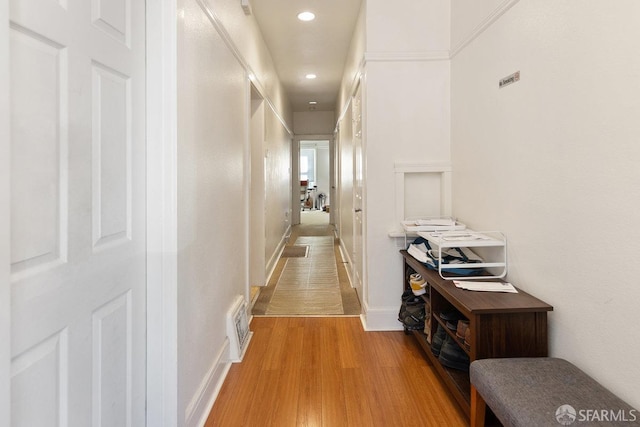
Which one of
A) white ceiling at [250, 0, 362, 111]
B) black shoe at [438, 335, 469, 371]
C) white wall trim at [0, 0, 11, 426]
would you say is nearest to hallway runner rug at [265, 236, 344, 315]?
black shoe at [438, 335, 469, 371]

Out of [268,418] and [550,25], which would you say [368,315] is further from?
[550,25]

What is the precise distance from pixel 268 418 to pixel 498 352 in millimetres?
1125

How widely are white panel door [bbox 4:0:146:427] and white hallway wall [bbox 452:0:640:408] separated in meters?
1.69

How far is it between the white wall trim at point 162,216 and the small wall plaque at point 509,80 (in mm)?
1619

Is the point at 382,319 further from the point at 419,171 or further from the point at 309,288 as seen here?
the point at 309,288

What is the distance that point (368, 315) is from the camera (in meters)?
2.84

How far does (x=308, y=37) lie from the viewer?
3.99m

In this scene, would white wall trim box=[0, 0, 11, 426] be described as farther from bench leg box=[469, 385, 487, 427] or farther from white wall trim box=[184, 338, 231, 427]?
bench leg box=[469, 385, 487, 427]

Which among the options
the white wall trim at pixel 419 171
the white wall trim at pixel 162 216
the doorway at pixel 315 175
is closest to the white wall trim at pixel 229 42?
the white wall trim at pixel 162 216

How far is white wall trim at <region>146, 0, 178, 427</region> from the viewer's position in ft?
4.57

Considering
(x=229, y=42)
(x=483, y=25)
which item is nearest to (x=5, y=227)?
(x=229, y=42)

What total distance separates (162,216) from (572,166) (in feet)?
5.40

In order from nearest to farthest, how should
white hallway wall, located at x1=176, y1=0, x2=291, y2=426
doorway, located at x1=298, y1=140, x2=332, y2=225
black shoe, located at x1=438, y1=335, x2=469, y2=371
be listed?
1. white hallway wall, located at x1=176, y1=0, x2=291, y2=426
2. black shoe, located at x1=438, y1=335, x2=469, y2=371
3. doorway, located at x1=298, y1=140, x2=332, y2=225

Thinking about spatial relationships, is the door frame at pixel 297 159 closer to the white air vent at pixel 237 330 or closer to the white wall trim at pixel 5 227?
the white air vent at pixel 237 330
